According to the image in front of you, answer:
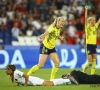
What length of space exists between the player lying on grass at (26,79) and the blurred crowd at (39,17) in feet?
36.5

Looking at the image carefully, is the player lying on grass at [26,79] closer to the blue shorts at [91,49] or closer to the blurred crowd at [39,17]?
the blue shorts at [91,49]

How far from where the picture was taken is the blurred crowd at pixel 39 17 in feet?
81.3

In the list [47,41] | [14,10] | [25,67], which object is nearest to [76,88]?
[47,41]

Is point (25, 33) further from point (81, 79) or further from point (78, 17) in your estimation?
point (81, 79)

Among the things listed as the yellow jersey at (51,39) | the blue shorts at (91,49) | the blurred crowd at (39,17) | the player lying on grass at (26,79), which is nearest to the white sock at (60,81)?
the player lying on grass at (26,79)

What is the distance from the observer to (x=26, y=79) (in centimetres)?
1292

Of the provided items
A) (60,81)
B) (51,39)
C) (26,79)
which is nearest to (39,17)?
(51,39)

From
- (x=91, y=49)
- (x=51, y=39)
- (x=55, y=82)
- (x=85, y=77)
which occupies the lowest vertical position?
(x=55, y=82)

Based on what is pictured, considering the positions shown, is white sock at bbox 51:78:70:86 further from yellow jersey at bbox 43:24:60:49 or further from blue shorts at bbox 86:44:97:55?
blue shorts at bbox 86:44:97:55

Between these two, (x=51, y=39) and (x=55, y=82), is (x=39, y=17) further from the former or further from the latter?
(x=55, y=82)

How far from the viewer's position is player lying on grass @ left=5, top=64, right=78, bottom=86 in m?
12.8

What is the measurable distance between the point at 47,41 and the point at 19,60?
7628 millimetres

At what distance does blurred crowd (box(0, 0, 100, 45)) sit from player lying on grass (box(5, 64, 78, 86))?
1112cm

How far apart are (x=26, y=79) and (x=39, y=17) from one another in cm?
1391
